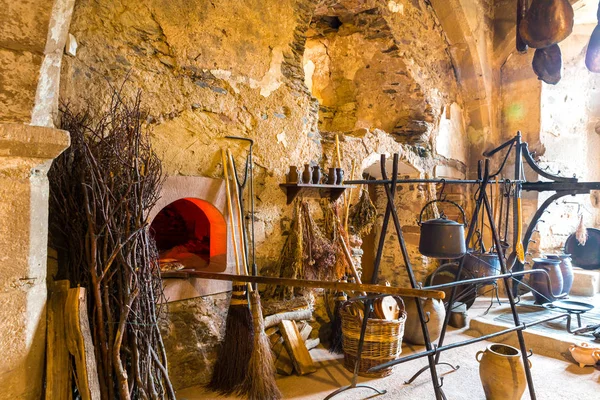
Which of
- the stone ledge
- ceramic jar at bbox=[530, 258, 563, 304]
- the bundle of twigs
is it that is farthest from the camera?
ceramic jar at bbox=[530, 258, 563, 304]

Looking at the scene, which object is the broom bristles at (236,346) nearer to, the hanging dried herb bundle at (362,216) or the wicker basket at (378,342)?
the wicker basket at (378,342)

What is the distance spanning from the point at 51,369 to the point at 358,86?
4.62 meters

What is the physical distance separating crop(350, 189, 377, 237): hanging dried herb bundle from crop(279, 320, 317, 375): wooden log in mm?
1394

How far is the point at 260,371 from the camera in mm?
2688

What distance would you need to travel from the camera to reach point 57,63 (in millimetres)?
1812

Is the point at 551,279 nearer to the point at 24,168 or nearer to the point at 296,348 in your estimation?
the point at 296,348

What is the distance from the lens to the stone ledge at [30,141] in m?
1.60

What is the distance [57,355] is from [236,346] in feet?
4.09

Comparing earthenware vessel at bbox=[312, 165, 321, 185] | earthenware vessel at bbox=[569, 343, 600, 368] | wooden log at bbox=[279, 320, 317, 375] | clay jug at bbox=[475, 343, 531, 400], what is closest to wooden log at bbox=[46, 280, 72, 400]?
wooden log at bbox=[279, 320, 317, 375]

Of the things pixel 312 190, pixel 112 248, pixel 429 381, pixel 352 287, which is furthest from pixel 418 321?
pixel 112 248

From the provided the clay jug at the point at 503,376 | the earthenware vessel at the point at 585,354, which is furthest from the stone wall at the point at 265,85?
the earthenware vessel at the point at 585,354

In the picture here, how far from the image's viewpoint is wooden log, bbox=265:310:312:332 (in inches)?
125

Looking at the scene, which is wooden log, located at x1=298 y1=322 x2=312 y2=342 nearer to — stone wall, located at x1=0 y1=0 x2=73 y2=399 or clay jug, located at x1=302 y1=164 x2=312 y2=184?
clay jug, located at x1=302 y1=164 x2=312 y2=184

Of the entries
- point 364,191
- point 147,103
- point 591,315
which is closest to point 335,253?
point 364,191
